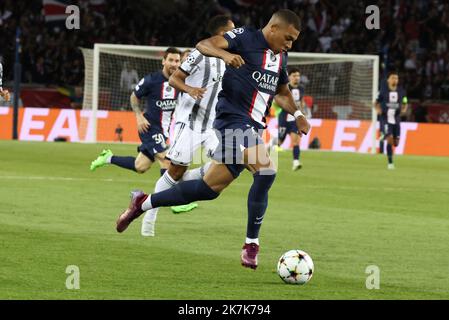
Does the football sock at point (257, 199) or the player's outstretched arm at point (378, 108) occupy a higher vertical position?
the player's outstretched arm at point (378, 108)

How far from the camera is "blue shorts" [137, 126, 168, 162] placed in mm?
14906

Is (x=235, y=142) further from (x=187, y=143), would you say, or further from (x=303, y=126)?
(x=187, y=143)

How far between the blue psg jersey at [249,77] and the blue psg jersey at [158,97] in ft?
16.8

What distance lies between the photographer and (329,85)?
32250 mm

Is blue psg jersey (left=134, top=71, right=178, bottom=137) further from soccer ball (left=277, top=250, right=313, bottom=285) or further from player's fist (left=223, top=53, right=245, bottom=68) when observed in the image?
soccer ball (left=277, top=250, right=313, bottom=285)

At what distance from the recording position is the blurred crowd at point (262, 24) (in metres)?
34.8

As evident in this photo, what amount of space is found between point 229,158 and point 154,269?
1.13m

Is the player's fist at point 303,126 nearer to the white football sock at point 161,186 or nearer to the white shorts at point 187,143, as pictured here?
the white shorts at point 187,143

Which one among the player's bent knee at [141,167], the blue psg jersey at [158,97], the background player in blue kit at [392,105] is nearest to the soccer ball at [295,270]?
the blue psg jersey at [158,97]

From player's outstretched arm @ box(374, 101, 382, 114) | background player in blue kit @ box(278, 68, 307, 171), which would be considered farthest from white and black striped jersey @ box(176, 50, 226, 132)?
player's outstretched arm @ box(374, 101, 382, 114)

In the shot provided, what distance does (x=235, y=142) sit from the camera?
941 cm

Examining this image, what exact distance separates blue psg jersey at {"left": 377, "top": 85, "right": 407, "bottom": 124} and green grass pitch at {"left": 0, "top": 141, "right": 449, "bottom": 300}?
4.98 meters

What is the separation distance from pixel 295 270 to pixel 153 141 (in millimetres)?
6702
